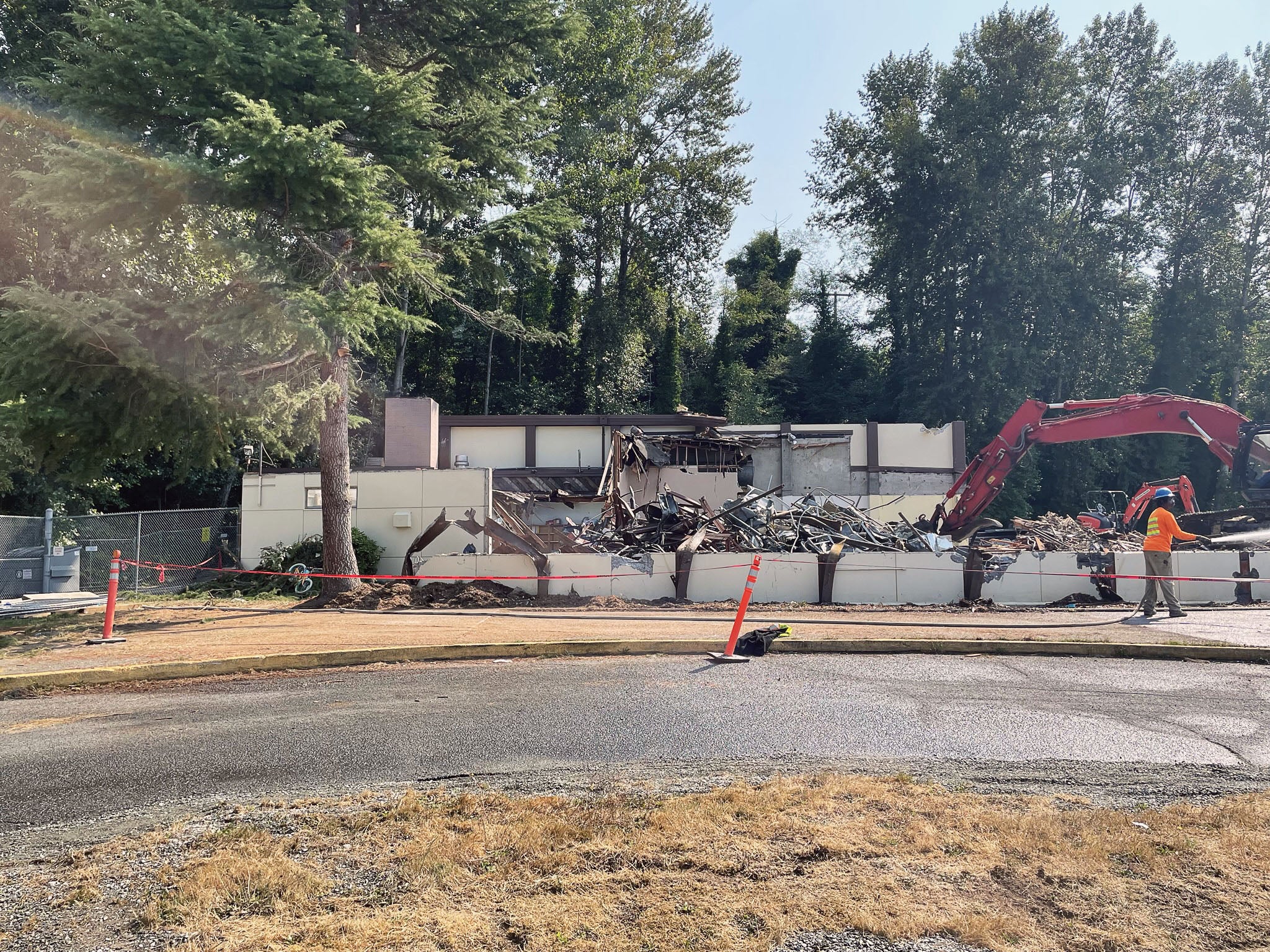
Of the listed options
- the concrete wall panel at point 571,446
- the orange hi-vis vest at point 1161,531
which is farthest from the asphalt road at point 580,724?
the concrete wall panel at point 571,446

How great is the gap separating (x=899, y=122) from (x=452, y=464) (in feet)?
108

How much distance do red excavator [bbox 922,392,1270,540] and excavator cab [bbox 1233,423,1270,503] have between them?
0.6 inches

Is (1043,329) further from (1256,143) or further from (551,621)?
(551,621)

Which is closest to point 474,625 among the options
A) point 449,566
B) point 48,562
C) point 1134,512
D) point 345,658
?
point 345,658

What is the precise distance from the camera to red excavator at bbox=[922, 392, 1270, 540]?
2056 cm

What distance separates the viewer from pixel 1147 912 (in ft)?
13.1

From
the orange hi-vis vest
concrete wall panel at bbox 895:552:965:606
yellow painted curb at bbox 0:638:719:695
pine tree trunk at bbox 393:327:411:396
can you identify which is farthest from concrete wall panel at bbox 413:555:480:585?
pine tree trunk at bbox 393:327:411:396

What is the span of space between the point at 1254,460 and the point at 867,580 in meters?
10.4

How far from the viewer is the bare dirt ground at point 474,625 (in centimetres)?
1135

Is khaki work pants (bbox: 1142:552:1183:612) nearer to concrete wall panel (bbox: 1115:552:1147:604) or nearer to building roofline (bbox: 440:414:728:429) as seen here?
concrete wall panel (bbox: 1115:552:1147:604)

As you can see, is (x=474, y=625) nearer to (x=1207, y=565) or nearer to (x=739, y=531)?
(x=739, y=531)

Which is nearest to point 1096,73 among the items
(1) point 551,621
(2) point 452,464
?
(2) point 452,464

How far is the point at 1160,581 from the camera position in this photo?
→ 15250 millimetres

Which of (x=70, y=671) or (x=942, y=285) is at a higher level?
(x=942, y=285)
